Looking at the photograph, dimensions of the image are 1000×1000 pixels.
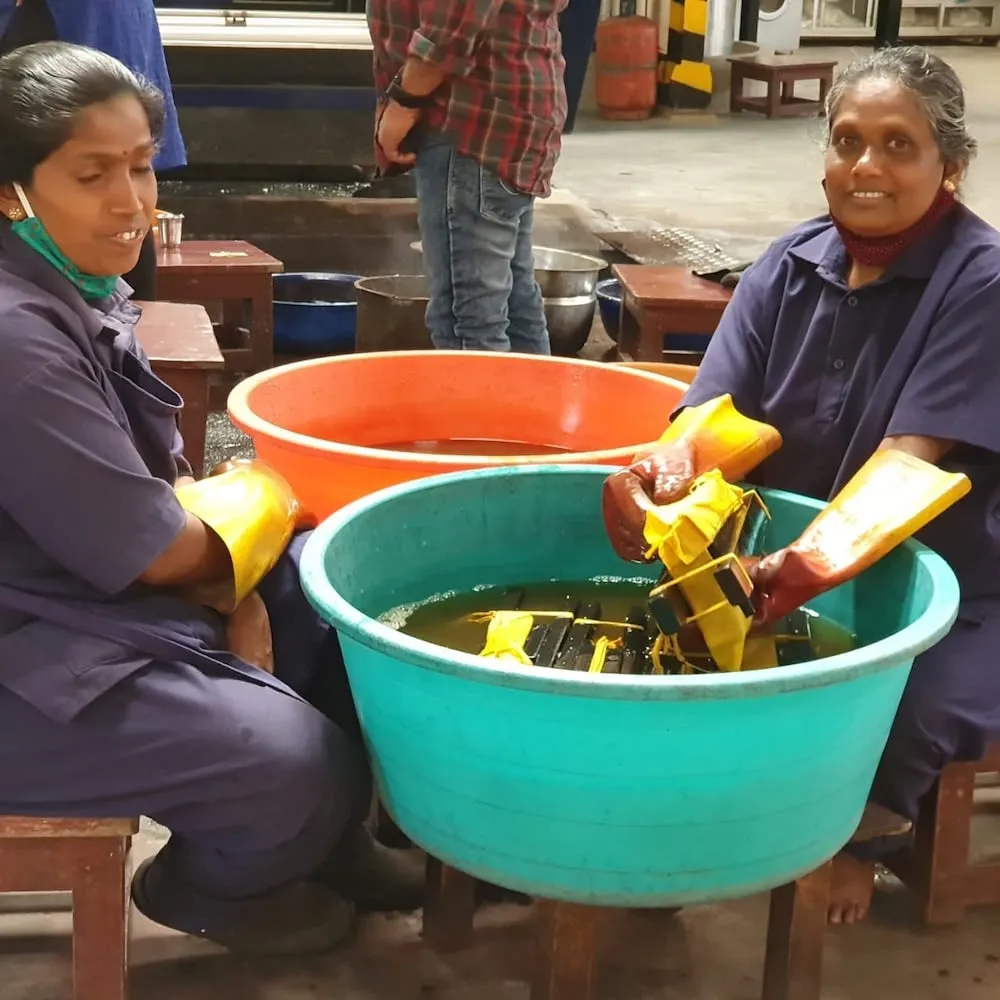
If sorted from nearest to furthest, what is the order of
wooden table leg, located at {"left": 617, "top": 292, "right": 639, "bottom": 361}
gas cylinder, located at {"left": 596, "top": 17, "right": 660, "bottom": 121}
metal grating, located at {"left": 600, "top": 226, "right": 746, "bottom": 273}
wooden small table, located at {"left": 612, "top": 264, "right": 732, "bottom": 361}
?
wooden small table, located at {"left": 612, "top": 264, "right": 732, "bottom": 361}, wooden table leg, located at {"left": 617, "top": 292, "right": 639, "bottom": 361}, metal grating, located at {"left": 600, "top": 226, "right": 746, "bottom": 273}, gas cylinder, located at {"left": 596, "top": 17, "right": 660, "bottom": 121}

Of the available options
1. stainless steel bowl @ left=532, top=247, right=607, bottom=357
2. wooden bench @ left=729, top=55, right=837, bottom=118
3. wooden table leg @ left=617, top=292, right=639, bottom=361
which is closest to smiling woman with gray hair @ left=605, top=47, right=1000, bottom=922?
wooden table leg @ left=617, top=292, right=639, bottom=361

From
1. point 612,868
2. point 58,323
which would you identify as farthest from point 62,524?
point 612,868

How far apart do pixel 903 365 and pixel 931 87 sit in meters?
0.33

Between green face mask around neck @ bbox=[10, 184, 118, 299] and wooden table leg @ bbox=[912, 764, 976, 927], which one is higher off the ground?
green face mask around neck @ bbox=[10, 184, 118, 299]

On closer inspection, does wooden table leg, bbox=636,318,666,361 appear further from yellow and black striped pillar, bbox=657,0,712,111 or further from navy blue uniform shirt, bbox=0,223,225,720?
yellow and black striped pillar, bbox=657,0,712,111

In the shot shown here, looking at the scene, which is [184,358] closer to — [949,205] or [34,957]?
[34,957]

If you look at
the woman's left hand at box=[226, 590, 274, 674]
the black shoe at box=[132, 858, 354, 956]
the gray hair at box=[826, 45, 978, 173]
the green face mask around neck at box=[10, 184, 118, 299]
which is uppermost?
the gray hair at box=[826, 45, 978, 173]

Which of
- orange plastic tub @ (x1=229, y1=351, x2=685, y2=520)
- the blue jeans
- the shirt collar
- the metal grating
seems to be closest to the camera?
the shirt collar

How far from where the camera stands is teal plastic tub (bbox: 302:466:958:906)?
45.1 inches

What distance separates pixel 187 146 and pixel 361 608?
450 cm

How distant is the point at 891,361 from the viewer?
161cm

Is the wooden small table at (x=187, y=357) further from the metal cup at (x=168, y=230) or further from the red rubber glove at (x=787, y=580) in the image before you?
the red rubber glove at (x=787, y=580)

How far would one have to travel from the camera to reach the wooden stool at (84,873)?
1317mm

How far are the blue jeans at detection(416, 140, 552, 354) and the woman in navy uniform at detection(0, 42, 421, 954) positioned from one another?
Answer: 1391 millimetres
